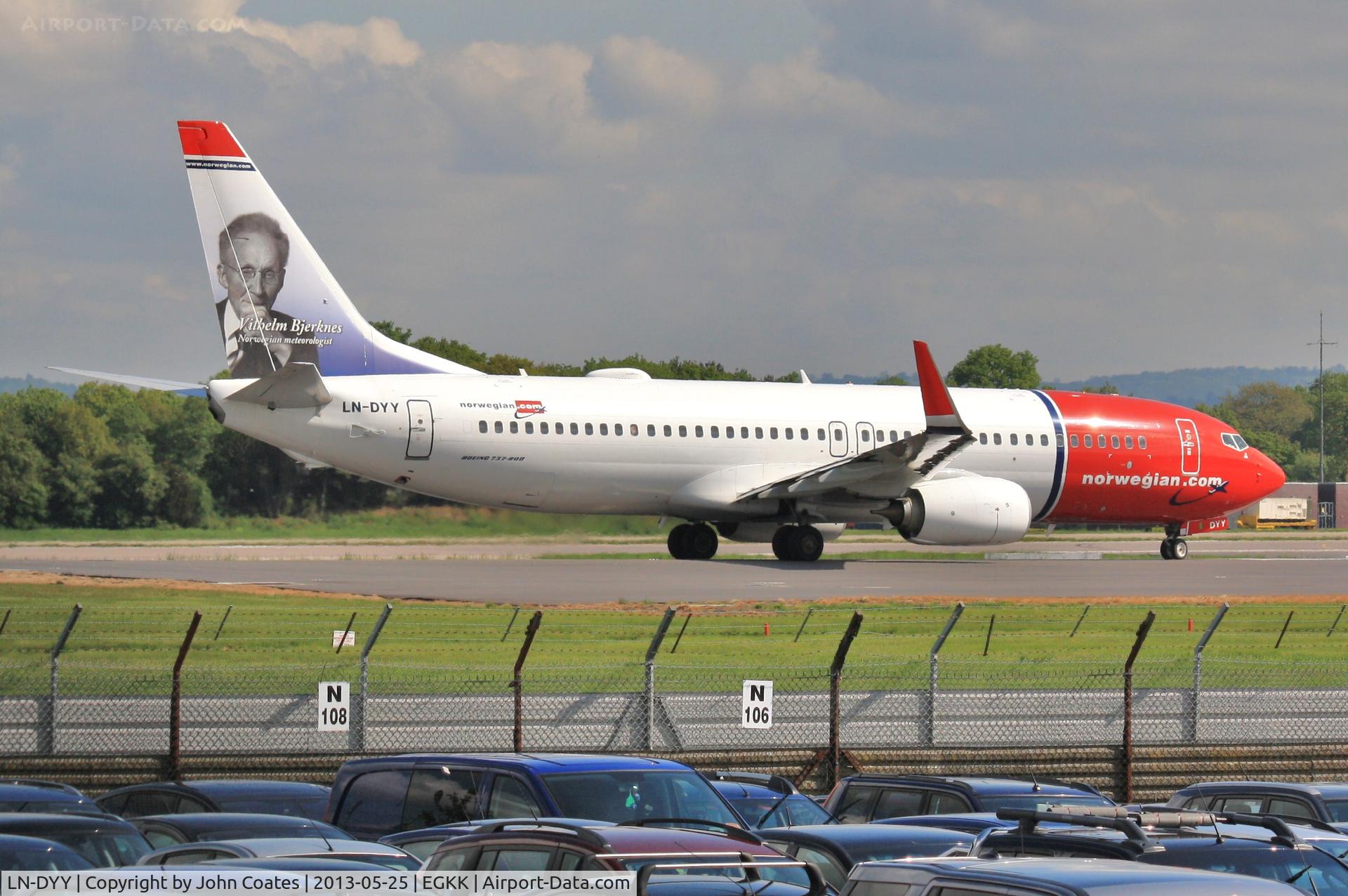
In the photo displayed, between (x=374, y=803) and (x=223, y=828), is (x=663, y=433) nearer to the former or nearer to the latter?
(x=374, y=803)

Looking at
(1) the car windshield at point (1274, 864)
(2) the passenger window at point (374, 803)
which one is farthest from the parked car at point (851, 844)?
(2) the passenger window at point (374, 803)

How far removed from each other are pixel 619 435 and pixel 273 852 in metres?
27.2

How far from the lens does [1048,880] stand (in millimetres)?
5527

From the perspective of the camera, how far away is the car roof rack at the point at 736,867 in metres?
6.87

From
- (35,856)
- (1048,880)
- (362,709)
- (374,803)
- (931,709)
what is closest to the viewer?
(1048,880)

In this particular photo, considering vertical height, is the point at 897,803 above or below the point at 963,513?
below

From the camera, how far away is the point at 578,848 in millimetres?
7285

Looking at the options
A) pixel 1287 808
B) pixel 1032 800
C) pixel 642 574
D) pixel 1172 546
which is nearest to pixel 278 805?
pixel 1032 800

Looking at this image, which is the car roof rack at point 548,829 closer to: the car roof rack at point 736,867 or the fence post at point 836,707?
the car roof rack at point 736,867

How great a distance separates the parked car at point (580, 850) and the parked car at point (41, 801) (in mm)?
3045

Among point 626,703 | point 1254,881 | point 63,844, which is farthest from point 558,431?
point 1254,881

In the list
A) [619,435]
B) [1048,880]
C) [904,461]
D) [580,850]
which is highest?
[619,435]

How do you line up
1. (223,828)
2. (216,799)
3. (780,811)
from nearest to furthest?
(223,828) < (216,799) < (780,811)

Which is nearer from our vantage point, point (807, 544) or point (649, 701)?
point (649, 701)
